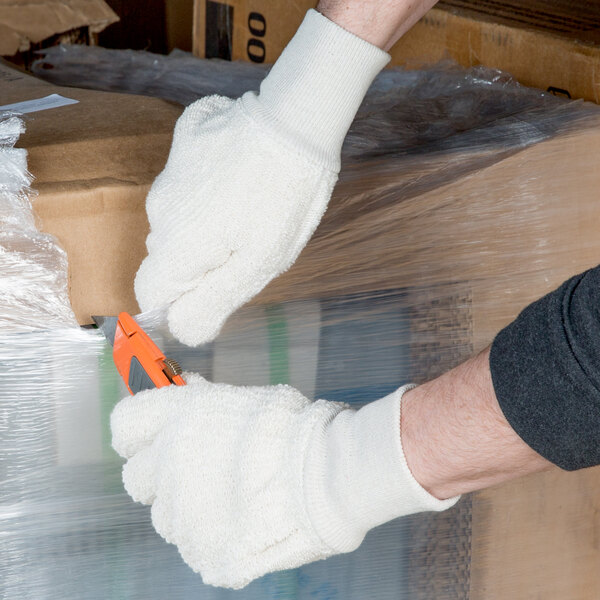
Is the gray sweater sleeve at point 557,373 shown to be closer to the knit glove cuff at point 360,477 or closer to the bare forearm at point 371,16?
the knit glove cuff at point 360,477

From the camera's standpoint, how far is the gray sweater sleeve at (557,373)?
1.38 ft

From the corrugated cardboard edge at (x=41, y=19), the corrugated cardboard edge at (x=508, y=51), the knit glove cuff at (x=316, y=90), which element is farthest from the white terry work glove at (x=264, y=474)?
the corrugated cardboard edge at (x=41, y=19)

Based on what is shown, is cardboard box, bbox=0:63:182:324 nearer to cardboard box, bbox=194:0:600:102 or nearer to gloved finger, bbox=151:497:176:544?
gloved finger, bbox=151:497:176:544

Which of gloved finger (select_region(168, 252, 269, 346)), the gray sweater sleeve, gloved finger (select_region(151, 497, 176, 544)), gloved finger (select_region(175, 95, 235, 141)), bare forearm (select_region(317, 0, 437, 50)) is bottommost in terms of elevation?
gloved finger (select_region(151, 497, 176, 544))

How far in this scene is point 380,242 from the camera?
2.49ft

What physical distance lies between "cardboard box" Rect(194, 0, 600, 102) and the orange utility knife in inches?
24.7

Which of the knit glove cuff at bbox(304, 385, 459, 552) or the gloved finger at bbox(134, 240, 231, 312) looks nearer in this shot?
the knit glove cuff at bbox(304, 385, 459, 552)

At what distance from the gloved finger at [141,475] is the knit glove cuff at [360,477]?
141 millimetres

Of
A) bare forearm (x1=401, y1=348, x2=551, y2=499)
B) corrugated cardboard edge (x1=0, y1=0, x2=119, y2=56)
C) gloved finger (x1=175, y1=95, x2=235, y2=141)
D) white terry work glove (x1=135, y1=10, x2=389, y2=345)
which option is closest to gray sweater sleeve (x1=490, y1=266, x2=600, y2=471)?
bare forearm (x1=401, y1=348, x2=551, y2=499)

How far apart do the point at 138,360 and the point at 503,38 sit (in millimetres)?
663

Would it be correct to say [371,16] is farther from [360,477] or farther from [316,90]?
[360,477]

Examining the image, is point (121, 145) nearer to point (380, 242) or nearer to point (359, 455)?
point (380, 242)

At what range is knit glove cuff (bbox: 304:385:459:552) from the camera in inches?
20.2

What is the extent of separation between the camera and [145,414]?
0.59m
